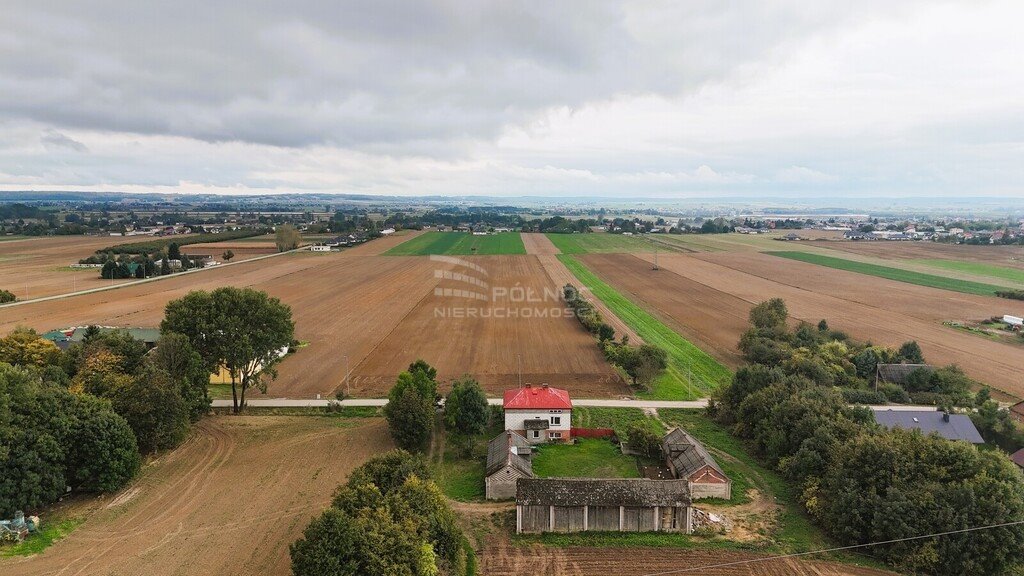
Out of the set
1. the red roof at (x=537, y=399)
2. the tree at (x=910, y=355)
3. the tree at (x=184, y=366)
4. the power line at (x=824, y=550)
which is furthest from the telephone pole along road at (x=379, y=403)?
the power line at (x=824, y=550)

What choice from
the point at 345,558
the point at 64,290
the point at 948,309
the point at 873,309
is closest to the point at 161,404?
the point at 345,558

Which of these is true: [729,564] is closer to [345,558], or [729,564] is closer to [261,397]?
[345,558]

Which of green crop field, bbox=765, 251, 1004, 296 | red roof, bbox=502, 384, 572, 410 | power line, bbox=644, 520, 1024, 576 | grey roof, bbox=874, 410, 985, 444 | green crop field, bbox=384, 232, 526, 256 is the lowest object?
power line, bbox=644, 520, 1024, 576

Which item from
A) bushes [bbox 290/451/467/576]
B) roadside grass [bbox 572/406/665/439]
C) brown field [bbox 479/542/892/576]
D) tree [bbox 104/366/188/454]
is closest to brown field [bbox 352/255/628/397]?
roadside grass [bbox 572/406/665/439]

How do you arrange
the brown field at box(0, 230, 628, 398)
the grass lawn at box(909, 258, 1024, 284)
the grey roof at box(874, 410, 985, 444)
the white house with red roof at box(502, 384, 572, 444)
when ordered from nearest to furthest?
the grey roof at box(874, 410, 985, 444) → the white house with red roof at box(502, 384, 572, 444) → the brown field at box(0, 230, 628, 398) → the grass lawn at box(909, 258, 1024, 284)

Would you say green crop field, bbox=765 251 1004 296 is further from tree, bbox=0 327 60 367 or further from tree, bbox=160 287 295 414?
tree, bbox=0 327 60 367

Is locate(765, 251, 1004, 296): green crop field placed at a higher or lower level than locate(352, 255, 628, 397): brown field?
higher
